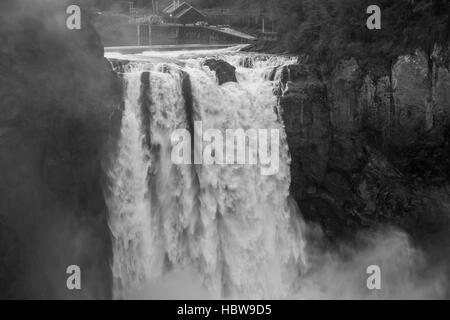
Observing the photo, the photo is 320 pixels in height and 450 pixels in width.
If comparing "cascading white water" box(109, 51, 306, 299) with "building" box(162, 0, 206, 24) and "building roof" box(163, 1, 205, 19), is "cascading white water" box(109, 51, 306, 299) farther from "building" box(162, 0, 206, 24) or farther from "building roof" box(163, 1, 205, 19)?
"building roof" box(163, 1, 205, 19)

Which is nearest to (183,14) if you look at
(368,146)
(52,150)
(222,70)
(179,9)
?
(179,9)

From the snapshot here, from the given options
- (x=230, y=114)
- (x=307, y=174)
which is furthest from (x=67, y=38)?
(x=307, y=174)

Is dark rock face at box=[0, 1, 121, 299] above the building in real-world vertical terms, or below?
below

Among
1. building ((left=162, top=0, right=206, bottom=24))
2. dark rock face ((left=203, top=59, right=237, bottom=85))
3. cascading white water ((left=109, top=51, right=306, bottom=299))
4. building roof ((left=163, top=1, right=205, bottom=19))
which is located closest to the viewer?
cascading white water ((left=109, top=51, right=306, bottom=299))

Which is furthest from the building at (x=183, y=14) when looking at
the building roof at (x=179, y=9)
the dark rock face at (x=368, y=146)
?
the dark rock face at (x=368, y=146)

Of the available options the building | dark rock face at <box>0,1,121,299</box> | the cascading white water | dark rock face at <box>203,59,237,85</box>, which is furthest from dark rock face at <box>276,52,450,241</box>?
the building

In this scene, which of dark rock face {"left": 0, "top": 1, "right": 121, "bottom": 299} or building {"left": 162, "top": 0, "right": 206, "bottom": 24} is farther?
building {"left": 162, "top": 0, "right": 206, "bottom": 24}

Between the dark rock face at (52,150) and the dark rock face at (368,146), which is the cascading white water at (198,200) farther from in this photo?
the dark rock face at (368,146)

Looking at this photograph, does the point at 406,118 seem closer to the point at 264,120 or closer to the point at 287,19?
the point at 264,120
